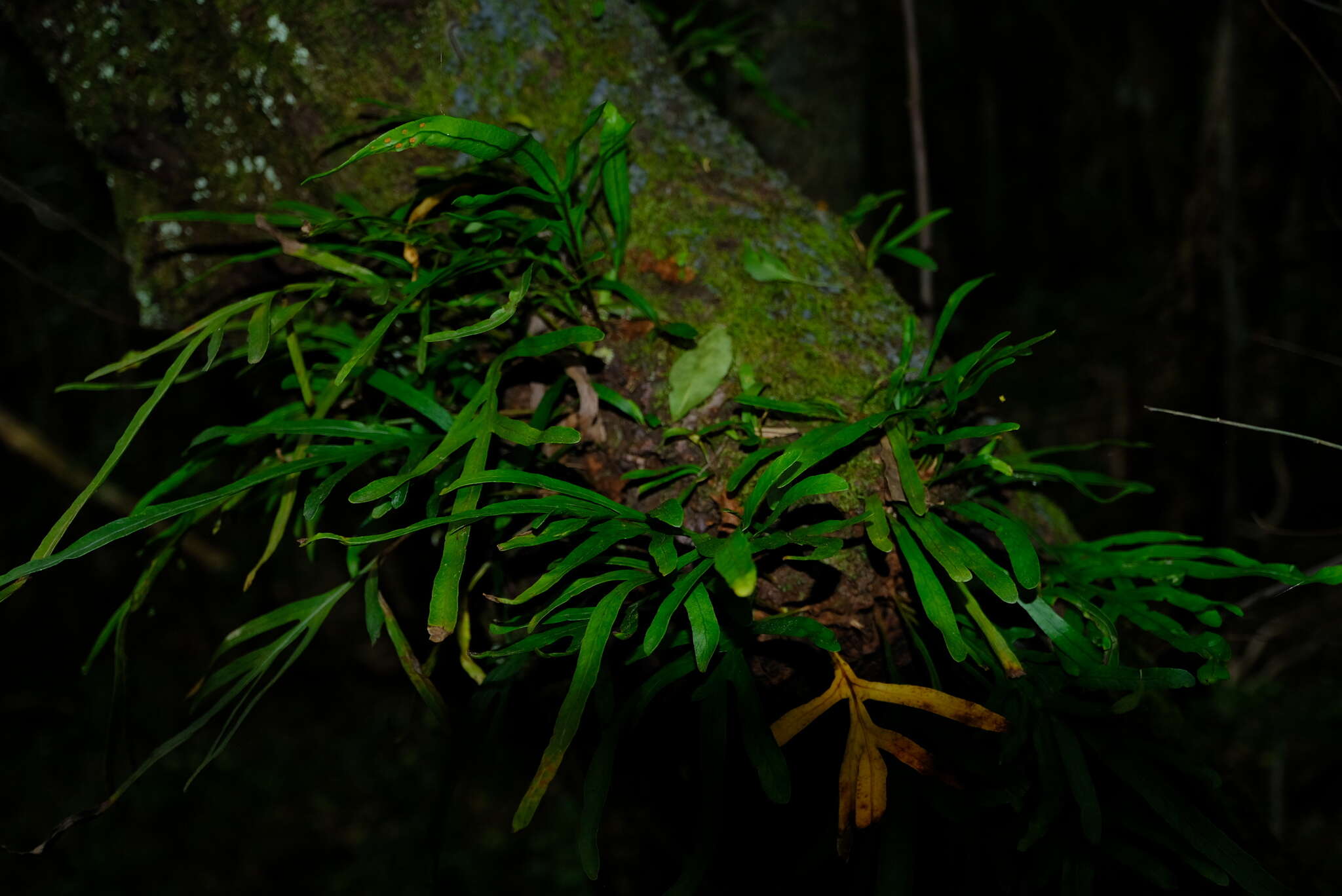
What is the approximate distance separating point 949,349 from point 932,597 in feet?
2.02

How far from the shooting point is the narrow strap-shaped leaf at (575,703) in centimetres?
77

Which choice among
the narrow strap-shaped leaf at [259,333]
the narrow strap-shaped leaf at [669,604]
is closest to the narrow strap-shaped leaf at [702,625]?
the narrow strap-shaped leaf at [669,604]

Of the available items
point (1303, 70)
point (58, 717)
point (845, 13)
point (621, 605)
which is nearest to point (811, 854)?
point (621, 605)

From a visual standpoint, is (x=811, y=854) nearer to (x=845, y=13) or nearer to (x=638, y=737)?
(x=638, y=737)

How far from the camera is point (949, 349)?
1304 millimetres

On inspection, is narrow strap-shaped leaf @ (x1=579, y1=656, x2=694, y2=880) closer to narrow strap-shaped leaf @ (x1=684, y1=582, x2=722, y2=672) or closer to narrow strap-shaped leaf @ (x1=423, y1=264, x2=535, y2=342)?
narrow strap-shaped leaf @ (x1=684, y1=582, x2=722, y2=672)

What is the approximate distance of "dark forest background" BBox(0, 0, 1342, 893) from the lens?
88.0 inches

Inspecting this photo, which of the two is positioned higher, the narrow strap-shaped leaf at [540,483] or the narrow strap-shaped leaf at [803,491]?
the narrow strap-shaped leaf at [540,483]

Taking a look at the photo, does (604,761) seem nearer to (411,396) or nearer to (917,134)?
(411,396)

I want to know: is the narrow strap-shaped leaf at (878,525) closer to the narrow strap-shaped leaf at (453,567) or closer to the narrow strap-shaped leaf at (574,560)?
the narrow strap-shaped leaf at (574,560)

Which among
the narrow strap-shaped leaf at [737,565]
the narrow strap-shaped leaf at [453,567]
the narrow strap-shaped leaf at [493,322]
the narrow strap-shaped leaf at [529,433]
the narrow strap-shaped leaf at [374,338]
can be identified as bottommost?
the narrow strap-shaped leaf at [737,565]

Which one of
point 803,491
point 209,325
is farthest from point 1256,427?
point 209,325

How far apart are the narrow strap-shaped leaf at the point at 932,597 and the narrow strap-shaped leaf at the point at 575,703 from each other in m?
0.36

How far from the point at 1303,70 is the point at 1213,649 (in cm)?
289
